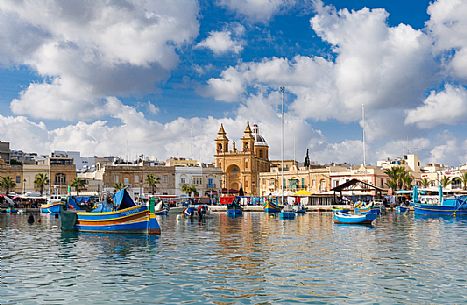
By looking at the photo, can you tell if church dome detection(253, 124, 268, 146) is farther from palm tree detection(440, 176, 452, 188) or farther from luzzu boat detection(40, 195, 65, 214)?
luzzu boat detection(40, 195, 65, 214)

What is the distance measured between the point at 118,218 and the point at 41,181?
220 ft

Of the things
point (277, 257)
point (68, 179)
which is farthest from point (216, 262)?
point (68, 179)

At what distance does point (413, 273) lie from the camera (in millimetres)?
21656

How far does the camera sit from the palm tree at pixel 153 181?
347 feet

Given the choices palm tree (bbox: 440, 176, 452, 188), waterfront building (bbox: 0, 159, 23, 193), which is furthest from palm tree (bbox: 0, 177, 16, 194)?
palm tree (bbox: 440, 176, 452, 188)

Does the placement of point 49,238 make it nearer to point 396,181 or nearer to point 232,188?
point 396,181

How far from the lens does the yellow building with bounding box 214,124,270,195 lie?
127938mm

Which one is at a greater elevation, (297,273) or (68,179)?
(68,179)

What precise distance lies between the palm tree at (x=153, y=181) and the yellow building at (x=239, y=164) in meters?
19.8

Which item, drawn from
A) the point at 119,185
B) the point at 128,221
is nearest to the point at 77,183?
the point at 119,185

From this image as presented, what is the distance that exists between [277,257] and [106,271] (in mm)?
8465

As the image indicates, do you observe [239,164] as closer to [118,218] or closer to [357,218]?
→ [357,218]

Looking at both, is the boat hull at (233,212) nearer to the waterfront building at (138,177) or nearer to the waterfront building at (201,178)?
the waterfront building at (138,177)

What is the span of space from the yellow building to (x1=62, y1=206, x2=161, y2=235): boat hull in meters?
84.3
